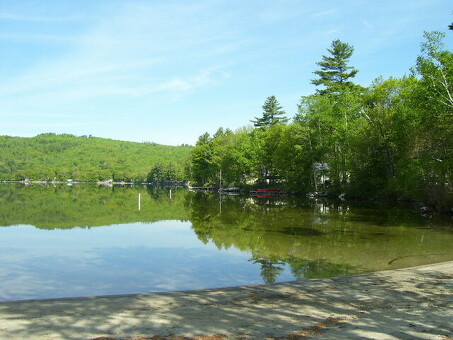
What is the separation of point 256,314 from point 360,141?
42790mm

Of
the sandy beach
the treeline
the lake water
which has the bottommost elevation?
the lake water

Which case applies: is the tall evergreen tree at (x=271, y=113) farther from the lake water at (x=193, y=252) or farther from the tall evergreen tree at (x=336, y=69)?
the lake water at (x=193, y=252)

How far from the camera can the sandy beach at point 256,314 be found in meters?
5.59

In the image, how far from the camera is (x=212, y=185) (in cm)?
10269

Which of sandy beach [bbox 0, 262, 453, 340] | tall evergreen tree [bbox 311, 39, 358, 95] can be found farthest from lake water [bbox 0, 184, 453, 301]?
tall evergreen tree [bbox 311, 39, 358, 95]

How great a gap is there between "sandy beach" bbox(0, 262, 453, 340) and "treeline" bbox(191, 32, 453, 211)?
20861 mm

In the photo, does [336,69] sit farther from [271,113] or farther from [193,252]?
[193,252]

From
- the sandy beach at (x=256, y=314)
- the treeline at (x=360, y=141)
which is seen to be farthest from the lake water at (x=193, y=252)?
the treeline at (x=360, y=141)

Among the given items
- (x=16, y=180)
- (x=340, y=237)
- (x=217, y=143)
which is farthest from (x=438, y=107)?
(x=16, y=180)

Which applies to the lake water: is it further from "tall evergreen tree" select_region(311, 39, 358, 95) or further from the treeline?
"tall evergreen tree" select_region(311, 39, 358, 95)

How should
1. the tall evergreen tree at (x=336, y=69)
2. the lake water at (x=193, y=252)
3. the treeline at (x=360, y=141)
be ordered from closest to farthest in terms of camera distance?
the lake water at (x=193, y=252) → the treeline at (x=360, y=141) → the tall evergreen tree at (x=336, y=69)

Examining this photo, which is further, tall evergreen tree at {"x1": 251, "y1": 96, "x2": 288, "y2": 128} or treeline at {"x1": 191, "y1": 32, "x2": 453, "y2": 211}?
tall evergreen tree at {"x1": 251, "y1": 96, "x2": 288, "y2": 128}

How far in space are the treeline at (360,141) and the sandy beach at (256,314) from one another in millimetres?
20861

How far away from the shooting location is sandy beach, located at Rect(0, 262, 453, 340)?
5.59 metres
